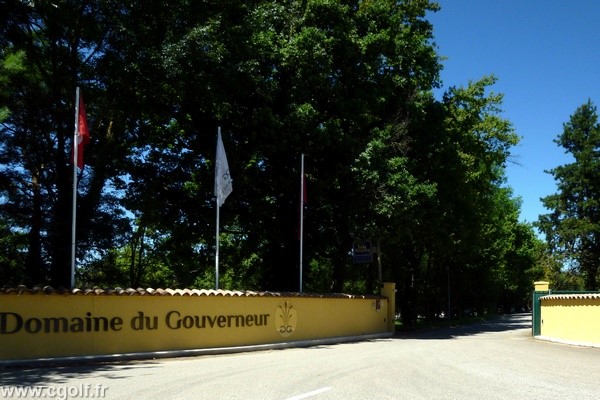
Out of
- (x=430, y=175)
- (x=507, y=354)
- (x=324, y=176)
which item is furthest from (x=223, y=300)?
(x=430, y=175)

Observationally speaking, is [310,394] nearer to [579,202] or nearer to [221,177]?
[221,177]

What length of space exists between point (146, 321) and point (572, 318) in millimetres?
17001

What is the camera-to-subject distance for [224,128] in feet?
88.1

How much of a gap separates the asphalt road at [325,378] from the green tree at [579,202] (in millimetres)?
36507

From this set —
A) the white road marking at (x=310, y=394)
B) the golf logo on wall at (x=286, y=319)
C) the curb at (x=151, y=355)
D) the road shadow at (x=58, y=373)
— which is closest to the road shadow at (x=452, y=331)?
the curb at (x=151, y=355)

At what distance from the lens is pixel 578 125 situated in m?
56.5

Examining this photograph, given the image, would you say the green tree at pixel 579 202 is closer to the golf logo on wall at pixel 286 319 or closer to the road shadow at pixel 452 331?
the road shadow at pixel 452 331

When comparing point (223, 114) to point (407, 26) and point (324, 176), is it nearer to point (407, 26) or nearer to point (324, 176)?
point (324, 176)

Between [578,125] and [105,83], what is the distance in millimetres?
47029

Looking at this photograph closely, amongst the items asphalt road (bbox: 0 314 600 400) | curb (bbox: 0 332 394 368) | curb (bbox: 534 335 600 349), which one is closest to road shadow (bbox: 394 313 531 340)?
curb (bbox: 534 335 600 349)

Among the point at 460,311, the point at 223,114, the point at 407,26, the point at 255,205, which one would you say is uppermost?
the point at 407,26

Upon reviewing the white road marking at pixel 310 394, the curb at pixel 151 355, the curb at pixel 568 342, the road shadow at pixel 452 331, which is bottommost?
the road shadow at pixel 452 331

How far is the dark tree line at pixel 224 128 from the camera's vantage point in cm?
2292

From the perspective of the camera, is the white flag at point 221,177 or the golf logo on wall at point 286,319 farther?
the golf logo on wall at point 286,319
